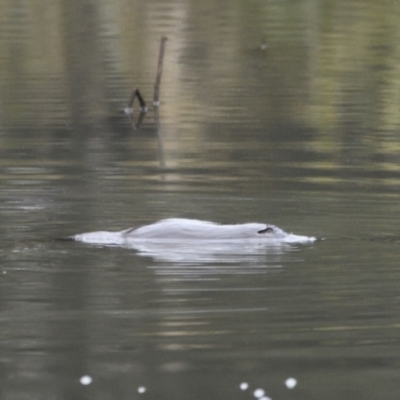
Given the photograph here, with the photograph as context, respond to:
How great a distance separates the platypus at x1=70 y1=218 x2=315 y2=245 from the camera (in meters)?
10.9

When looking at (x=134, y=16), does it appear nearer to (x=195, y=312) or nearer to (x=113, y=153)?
(x=113, y=153)

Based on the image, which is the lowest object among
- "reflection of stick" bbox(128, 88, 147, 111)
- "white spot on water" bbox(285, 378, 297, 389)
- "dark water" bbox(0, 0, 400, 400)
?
"reflection of stick" bbox(128, 88, 147, 111)

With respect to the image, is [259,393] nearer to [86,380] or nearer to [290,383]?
[290,383]

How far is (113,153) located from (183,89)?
9670 mm

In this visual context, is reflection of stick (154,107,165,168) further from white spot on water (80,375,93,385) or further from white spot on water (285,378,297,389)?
white spot on water (285,378,297,389)

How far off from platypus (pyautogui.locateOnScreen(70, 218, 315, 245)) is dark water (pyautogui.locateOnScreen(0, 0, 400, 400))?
0.28m

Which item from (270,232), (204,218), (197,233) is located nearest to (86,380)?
(197,233)

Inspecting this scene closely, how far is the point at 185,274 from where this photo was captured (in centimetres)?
979

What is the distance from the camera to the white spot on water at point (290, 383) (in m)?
6.94

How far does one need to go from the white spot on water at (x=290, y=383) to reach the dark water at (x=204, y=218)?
0.05 metres

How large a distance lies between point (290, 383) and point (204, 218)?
5.48m

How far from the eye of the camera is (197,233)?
35.7 ft

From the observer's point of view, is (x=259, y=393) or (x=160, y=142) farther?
(x=160, y=142)

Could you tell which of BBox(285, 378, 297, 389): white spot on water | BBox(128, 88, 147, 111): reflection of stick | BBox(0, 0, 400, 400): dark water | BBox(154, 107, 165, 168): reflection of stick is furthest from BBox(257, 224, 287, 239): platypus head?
BBox(128, 88, 147, 111): reflection of stick
